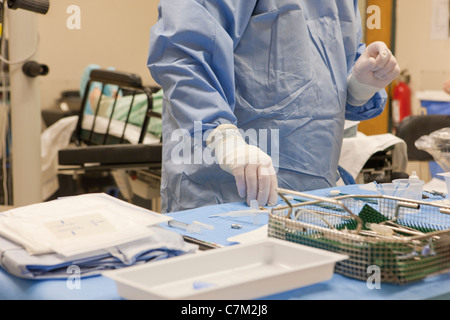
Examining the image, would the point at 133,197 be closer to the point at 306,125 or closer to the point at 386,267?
the point at 306,125

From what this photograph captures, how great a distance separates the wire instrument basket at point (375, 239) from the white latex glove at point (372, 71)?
0.56m

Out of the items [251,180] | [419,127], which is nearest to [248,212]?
[251,180]

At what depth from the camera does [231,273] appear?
2.60ft

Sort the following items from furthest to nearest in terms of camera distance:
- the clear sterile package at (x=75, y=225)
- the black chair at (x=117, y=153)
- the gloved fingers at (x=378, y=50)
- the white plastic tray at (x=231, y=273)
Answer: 1. the black chair at (x=117, y=153)
2. the gloved fingers at (x=378, y=50)
3. the clear sterile package at (x=75, y=225)
4. the white plastic tray at (x=231, y=273)

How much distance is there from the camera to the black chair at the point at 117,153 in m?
2.25

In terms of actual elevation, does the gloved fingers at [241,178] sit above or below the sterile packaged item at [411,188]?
above

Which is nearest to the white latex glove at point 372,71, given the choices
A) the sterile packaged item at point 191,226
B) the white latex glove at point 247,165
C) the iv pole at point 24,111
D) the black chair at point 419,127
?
the white latex glove at point 247,165

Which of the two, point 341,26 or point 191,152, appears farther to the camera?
point 341,26

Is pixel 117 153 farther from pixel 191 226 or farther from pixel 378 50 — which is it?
pixel 191 226

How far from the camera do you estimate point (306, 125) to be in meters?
1.48

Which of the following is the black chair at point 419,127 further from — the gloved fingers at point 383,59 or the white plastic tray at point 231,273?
the white plastic tray at point 231,273

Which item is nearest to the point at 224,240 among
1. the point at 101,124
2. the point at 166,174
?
the point at 166,174

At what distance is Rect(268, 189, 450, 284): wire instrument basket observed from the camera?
78cm

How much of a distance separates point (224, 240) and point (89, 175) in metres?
1.66
